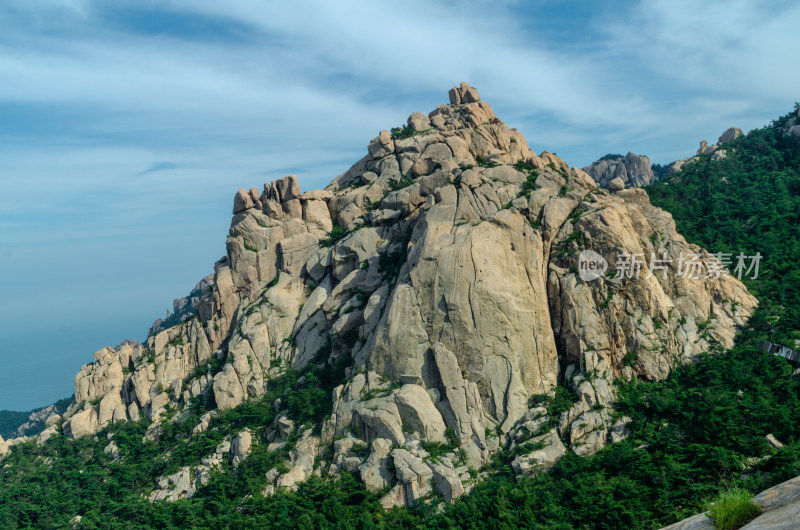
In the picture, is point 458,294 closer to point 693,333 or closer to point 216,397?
point 693,333

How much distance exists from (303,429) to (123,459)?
58.9 feet

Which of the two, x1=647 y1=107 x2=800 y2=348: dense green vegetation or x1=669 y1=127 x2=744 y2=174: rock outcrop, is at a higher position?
x1=669 y1=127 x2=744 y2=174: rock outcrop

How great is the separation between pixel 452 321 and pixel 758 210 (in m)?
34.5

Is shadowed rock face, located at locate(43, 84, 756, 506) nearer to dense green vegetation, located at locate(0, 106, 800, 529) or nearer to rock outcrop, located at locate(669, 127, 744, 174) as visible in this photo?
dense green vegetation, located at locate(0, 106, 800, 529)

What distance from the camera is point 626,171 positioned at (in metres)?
106

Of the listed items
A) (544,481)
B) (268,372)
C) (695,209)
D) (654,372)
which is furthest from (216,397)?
(695,209)

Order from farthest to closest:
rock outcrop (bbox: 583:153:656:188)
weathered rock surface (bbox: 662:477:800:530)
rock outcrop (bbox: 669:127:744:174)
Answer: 1. rock outcrop (bbox: 583:153:656:188)
2. rock outcrop (bbox: 669:127:744:174)
3. weathered rock surface (bbox: 662:477:800:530)

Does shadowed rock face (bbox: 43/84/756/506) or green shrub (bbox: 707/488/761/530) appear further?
shadowed rock face (bbox: 43/84/756/506)

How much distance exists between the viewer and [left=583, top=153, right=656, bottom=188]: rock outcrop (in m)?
104

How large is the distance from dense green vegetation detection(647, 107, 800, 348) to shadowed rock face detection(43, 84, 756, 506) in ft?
9.06

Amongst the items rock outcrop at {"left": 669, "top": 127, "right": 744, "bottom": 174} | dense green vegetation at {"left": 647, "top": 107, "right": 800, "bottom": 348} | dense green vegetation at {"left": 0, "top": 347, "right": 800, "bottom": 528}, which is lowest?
dense green vegetation at {"left": 0, "top": 347, "right": 800, "bottom": 528}

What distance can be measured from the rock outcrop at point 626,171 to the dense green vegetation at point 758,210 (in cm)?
3175

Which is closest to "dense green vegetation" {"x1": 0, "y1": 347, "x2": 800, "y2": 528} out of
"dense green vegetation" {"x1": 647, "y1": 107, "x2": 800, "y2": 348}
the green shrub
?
"dense green vegetation" {"x1": 647, "y1": 107, "x2": 800, "y2": 348}

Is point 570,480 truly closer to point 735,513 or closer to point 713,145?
point 735,513
